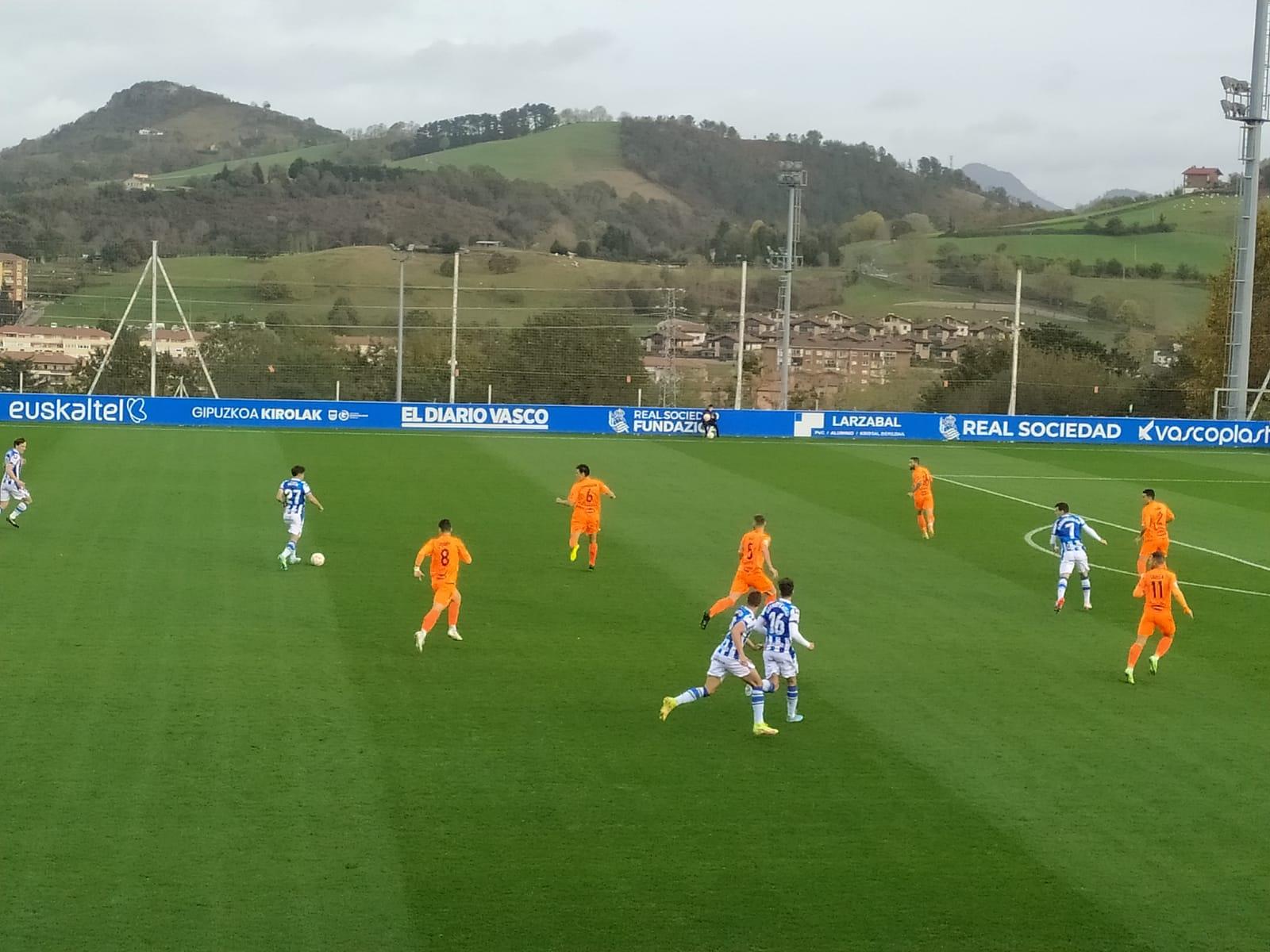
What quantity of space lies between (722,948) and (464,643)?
9.86 metres

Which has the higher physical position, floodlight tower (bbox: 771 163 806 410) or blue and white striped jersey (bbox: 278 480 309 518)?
floodlight tower (bbox: 771 163 806 410)

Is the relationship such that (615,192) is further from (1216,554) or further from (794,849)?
(794,849)

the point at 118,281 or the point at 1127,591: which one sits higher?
the point at 118,281

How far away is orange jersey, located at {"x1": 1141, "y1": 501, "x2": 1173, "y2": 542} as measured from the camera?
2419cm

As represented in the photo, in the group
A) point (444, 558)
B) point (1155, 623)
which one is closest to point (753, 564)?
point (444, 558)

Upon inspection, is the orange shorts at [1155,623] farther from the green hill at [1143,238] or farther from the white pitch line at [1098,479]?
the green hill at [1143,238]

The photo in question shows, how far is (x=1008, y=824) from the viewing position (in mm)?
13227

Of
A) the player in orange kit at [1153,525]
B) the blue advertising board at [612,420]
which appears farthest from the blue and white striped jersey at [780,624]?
the blue advertising board at [612,420]

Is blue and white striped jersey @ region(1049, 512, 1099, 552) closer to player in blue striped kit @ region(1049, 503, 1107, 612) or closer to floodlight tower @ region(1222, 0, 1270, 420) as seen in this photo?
player in blue striped kit @ region(1049, 503, 1107, 612)

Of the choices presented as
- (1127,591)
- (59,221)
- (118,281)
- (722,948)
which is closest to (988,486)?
(1127,591)

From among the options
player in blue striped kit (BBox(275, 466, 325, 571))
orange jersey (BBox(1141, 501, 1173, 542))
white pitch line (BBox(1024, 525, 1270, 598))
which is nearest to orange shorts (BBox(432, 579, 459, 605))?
player in blue striped kit (BBox(275, 466, 325, 571))

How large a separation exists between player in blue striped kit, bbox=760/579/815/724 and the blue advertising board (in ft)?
135

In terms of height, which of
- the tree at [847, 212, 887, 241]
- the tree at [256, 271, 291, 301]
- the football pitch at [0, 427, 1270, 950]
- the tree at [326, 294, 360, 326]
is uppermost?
the tree at [847, 212, 887, 241]

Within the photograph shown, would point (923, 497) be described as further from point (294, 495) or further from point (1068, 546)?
point (294, 495)
